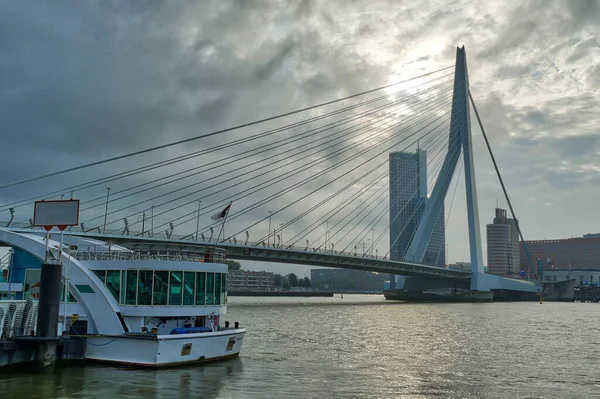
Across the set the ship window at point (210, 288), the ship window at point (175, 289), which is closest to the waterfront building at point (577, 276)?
the ship window at point (210, 288)

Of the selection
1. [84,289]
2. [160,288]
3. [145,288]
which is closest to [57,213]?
[84,289]

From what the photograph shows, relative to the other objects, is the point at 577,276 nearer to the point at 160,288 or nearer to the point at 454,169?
the point at 454,169

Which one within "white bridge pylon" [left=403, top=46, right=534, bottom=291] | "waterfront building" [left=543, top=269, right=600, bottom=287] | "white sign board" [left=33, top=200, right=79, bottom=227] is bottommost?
"white sign board" [left=33, top=200, right=79, bottom=227]

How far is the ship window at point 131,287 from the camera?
24094 mm

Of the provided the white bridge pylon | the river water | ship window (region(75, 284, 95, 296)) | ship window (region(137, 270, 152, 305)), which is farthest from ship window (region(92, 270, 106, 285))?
the white bridge pylon

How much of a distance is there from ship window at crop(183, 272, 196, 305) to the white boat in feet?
0.14

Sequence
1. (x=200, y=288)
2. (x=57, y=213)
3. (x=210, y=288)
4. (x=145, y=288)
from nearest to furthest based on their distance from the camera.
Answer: (x=145, y=288) → (x=57, y=213) → (x=200, y=288) → (x=210, y=288)

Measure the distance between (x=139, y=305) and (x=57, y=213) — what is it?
16.6 ft

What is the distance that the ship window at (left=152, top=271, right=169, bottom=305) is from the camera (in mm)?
24094

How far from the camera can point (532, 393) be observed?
20.3 meters

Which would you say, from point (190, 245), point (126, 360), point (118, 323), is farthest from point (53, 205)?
point (190, 245)

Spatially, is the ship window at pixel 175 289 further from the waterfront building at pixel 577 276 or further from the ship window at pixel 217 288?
the waterfront building at pixel 577 276

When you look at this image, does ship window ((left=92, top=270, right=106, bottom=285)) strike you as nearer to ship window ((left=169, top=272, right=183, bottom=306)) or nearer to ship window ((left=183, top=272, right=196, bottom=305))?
ship window ((left=169, top=272, right=183, bottom=306))

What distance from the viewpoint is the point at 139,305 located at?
78.5ft
